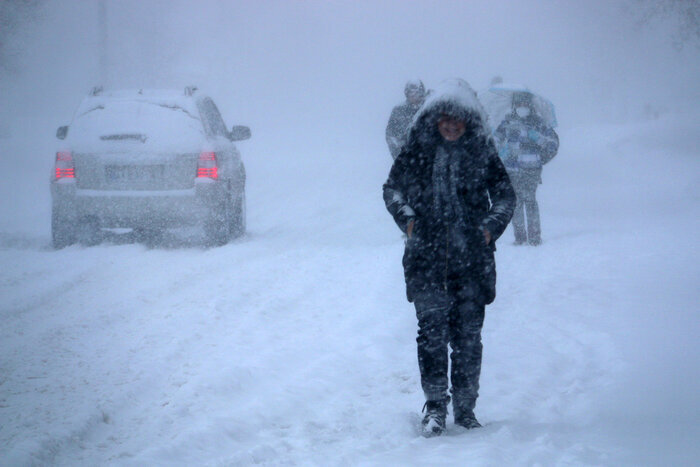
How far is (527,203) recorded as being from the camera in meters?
9.38

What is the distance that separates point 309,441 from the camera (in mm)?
3559

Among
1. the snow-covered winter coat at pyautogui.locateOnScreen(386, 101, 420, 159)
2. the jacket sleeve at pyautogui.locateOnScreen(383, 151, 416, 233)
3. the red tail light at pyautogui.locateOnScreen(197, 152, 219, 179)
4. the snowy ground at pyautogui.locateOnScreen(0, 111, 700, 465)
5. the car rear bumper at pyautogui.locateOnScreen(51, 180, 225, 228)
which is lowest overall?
the snowy ground at pyautogui.locateOnScreen(0, 111, 700, 465)

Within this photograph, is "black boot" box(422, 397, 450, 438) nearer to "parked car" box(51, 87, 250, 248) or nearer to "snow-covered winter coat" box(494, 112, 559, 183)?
"parked car" box(51, 87, 250, 248)

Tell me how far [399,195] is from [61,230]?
6.13 metres

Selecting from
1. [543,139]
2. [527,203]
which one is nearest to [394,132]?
[543,139]

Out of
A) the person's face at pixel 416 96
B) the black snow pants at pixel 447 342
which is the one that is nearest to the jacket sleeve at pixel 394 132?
the person's face at pixel 416 96

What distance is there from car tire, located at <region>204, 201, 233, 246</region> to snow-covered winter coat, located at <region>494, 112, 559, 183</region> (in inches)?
146

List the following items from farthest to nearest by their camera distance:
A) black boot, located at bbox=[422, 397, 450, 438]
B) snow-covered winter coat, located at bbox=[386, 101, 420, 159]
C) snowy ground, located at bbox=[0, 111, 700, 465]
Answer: snow-covered winter coat, located at bbox=[386, 101, 420, 159], black boot, located at bbox=[422, 397, 450, 438], snowy ground, located at bbox=[0, 111, 700, 465]

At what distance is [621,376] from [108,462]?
3117 mm

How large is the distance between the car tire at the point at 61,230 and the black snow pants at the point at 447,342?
20.0 ft

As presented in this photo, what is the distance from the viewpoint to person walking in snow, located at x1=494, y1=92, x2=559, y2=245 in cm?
909

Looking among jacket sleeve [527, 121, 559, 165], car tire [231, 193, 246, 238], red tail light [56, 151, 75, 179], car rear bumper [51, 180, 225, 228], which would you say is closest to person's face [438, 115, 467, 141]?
car rear bumper [51, 180, 225, 228]

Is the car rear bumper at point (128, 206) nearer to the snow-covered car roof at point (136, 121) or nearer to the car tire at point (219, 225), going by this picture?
the car tire at point (219, 225)

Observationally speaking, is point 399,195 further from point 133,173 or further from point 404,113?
point 133,173
